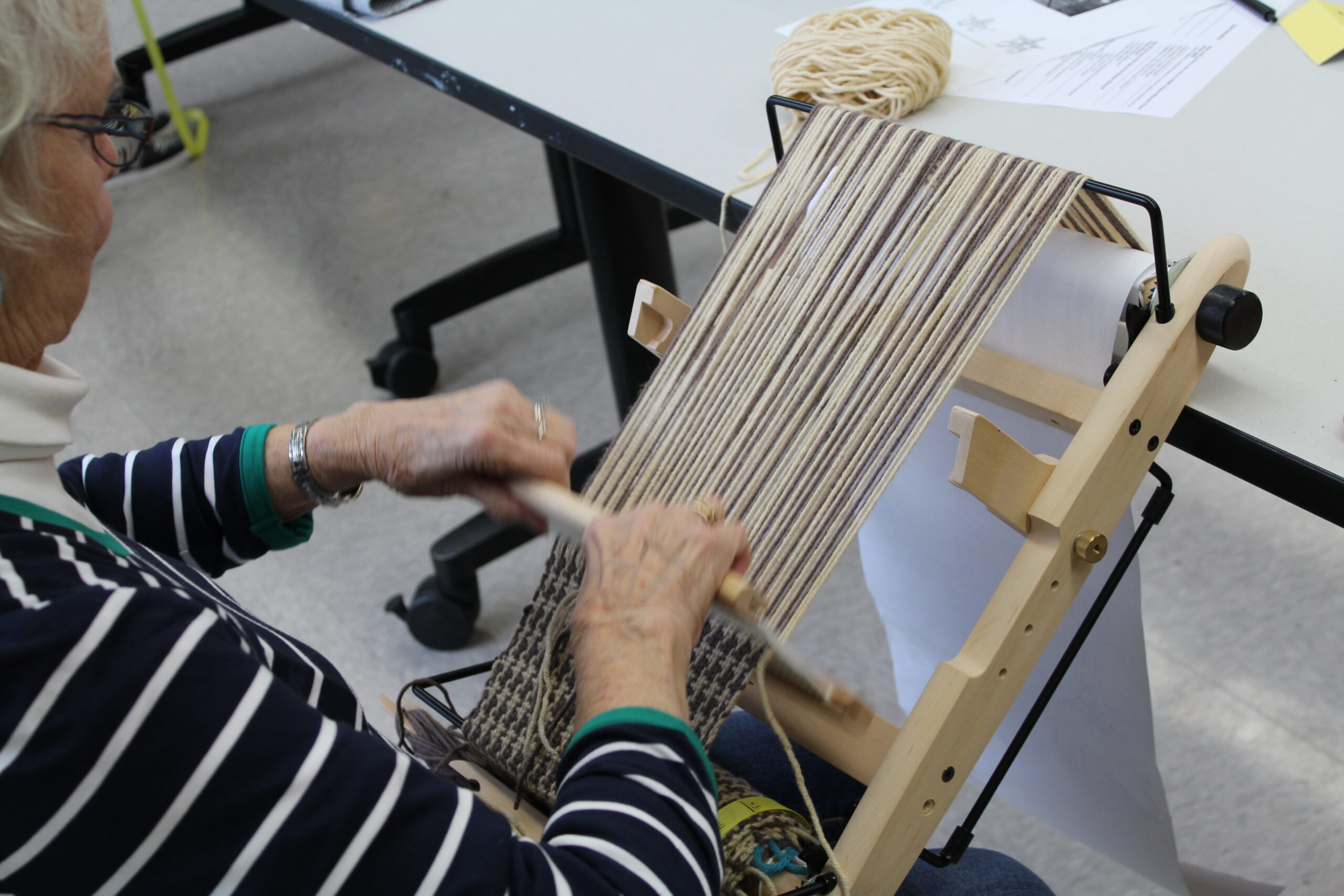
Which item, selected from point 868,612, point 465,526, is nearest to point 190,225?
point 465,526

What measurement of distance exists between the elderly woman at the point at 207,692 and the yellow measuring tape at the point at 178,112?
2.58 meters

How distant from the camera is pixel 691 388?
84 cm

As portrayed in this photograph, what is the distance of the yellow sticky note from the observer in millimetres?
1110

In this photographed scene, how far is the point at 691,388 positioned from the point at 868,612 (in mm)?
906

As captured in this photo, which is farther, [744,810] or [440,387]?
[440,387]

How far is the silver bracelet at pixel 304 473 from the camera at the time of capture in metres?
0.86

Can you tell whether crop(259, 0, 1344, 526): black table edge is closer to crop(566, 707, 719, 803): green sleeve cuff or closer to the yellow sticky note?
crop(566, 707, 719, 803): green sleeve cuff

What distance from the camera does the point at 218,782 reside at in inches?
20.1

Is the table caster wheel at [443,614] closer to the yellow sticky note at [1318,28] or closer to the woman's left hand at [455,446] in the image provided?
the woman's left hand at [455,446]

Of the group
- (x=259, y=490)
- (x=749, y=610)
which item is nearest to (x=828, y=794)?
(x=749, y=610)

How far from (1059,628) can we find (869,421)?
40 centimetres

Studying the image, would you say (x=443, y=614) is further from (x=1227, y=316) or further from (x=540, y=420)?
(x=1227, y=316)

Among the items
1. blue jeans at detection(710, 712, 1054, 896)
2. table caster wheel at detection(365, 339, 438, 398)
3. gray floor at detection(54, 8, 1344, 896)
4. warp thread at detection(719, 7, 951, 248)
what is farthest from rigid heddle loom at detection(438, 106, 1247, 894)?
table caster wheel at detection(365, 339, 438, 398)

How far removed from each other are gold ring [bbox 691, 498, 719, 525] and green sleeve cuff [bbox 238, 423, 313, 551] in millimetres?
331
